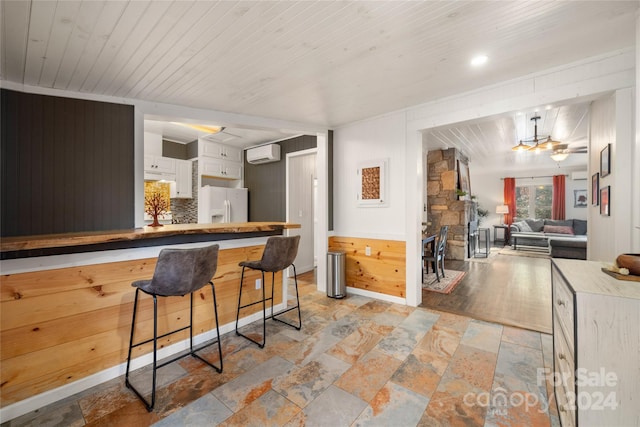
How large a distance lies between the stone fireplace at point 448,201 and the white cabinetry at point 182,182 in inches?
211

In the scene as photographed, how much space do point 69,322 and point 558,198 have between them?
1159cm

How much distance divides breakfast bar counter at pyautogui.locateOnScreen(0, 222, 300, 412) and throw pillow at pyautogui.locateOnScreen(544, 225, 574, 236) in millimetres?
9407

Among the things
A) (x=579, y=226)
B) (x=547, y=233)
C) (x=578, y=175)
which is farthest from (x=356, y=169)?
(x=578, y=175)

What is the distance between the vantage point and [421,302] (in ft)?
11.3

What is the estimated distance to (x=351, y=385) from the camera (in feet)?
6.14

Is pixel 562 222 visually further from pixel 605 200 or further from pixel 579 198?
pixel 605 200

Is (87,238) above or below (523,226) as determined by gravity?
above

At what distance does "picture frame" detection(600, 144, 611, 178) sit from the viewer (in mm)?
2289

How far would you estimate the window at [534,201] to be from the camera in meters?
8.99

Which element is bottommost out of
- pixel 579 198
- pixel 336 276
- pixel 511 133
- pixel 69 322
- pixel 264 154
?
pixel 336 276

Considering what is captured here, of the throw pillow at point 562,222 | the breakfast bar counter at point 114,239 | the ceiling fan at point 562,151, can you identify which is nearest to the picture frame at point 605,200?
the breakfast bar counter at point 114,239

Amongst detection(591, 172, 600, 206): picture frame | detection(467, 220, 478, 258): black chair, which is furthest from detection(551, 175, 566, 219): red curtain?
detection(591, 172, 600, 206): picture frame

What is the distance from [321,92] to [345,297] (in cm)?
264

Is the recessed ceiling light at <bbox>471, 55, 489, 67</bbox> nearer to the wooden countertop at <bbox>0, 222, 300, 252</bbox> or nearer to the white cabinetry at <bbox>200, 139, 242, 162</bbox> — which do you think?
the wooden countertop at <bbox>0, 222, 300, 252</bbox>
